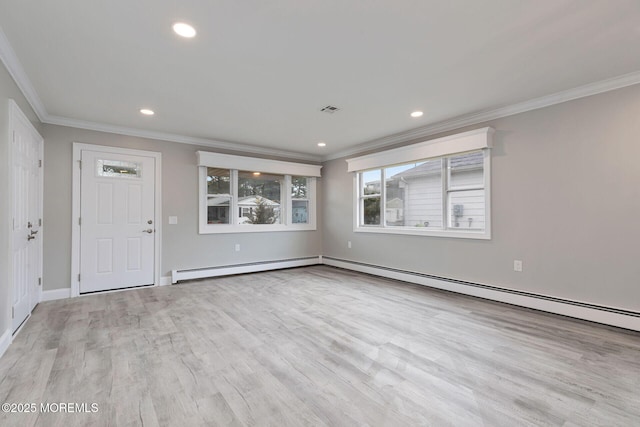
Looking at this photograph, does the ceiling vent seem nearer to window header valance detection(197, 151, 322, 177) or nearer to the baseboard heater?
window header valance detection(197, 151, 322, 177)

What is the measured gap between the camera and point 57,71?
9.23 ft

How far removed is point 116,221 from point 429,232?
4799mm

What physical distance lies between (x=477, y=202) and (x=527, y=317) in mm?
1592

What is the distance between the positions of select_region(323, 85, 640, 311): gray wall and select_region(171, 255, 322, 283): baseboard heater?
314cm

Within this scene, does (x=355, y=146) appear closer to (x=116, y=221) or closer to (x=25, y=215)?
(x=116, y=221)

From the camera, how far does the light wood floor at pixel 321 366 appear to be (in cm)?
171

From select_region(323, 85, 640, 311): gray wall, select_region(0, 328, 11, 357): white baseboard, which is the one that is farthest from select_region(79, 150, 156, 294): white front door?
select_region(323, 85, 640, 311): gray wall

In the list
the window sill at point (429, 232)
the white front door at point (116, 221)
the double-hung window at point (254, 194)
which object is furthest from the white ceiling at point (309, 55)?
the window sill at point (429, 232)

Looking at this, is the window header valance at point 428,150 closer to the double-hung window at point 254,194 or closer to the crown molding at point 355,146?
the crown molding at point 355,146

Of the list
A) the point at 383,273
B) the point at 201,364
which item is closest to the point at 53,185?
the point at 201,364

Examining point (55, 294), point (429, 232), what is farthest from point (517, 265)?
point (55, 294)

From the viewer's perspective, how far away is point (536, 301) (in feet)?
11.5

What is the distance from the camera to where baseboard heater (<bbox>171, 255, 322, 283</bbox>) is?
197 inches

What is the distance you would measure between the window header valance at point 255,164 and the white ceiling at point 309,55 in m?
1.19
